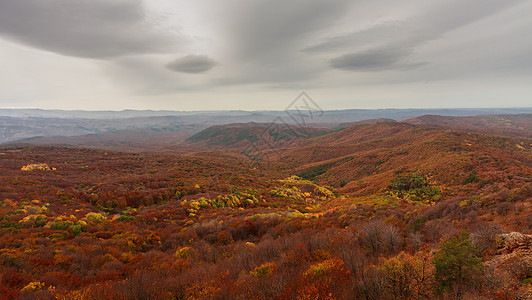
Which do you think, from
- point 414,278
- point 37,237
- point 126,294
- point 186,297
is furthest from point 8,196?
point 414,278

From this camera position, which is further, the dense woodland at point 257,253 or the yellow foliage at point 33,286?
the yellow foliage at point 33,286

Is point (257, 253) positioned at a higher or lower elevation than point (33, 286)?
lower

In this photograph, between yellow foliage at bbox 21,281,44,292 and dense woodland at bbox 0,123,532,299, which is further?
yellow foliage at bbox 21,281,44,292

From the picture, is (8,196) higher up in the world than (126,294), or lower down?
lower down

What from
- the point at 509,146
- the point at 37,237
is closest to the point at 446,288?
the point at 37,237

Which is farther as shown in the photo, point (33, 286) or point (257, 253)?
point (257, 253)

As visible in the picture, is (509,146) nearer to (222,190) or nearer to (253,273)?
(222,190)

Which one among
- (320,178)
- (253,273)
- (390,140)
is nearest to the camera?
(253,273)

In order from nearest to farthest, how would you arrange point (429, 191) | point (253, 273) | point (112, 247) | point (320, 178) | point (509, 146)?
point (253, 273) → point (112, 247) → point (429, 191) → point (509, 146) → point (320, 178)

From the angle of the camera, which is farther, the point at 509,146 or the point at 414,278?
the point at 509,146

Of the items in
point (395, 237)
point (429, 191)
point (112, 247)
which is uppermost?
point (395, 237)
